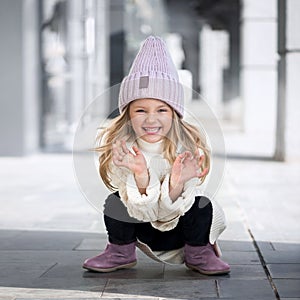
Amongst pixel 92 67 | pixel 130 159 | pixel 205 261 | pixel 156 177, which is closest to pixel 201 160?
pixel 156 177

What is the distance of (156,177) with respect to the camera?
4.09m

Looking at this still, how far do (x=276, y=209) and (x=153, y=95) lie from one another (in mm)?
3309

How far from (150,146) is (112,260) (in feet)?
Answer: 2.32

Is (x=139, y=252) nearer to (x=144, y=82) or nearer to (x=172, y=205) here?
(x=172, y=205)

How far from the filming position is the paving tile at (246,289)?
156 inches

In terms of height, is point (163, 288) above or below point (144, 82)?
below

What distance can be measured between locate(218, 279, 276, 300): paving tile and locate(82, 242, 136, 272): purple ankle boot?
545 mm

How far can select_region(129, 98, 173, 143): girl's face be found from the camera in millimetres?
4195

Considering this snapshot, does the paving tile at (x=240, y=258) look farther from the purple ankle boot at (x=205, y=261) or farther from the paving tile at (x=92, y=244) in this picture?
the paving tile at (x=92, y=244)

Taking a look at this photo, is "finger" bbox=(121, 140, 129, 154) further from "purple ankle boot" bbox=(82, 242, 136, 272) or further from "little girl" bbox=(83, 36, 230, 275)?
"purple ankle boot" bbox=(82, 242, 136, 272)

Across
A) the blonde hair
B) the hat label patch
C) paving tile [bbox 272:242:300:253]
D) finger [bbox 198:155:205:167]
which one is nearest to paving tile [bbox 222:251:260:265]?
paving tile [bbox 272:242:300:253]

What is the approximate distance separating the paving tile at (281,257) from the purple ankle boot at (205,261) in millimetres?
473

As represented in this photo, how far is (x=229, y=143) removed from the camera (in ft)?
53.6

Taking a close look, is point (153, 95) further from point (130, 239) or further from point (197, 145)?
point (130, 239)
